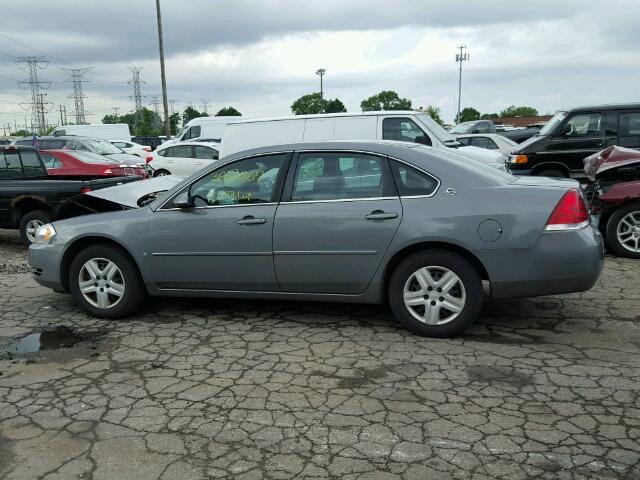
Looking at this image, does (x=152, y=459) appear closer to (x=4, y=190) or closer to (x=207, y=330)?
(x=207, y=330)

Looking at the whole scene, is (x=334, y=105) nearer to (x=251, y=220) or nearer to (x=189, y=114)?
(x=189, y=114)

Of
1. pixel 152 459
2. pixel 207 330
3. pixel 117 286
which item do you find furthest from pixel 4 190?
pixel 152 459

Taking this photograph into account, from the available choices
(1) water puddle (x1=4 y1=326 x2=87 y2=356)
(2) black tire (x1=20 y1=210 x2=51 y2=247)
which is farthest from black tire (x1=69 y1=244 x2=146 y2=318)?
(2) black tire (x1=20 y1=210 x2=51 y2=247)

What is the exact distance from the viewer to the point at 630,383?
3939 millimetres

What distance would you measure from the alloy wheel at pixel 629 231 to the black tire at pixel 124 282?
5.66m

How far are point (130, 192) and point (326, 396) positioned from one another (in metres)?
3.44

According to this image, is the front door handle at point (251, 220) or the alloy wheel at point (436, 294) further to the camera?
the front door handle at point (251, 220)

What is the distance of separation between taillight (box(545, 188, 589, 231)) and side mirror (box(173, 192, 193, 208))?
2882 millimetres

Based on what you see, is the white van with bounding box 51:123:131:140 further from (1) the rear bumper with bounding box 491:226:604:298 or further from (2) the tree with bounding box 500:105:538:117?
(2) the tree with bounding box 500:105:538:117

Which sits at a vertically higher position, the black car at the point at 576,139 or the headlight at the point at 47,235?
the black car at the point at 576,139

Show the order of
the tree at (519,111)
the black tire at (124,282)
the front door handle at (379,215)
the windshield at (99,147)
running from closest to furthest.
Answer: the front door handle at (379,215)
the black tire at (124,282)
the windshield at (99,147)
the tree at (519,111)

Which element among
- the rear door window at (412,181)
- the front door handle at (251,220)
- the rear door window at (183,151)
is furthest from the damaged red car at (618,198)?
the rear door window at (183,151)

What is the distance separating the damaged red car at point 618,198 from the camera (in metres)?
7.48

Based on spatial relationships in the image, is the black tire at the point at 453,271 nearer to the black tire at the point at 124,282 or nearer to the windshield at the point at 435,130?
the black tire at the point at 124,282
